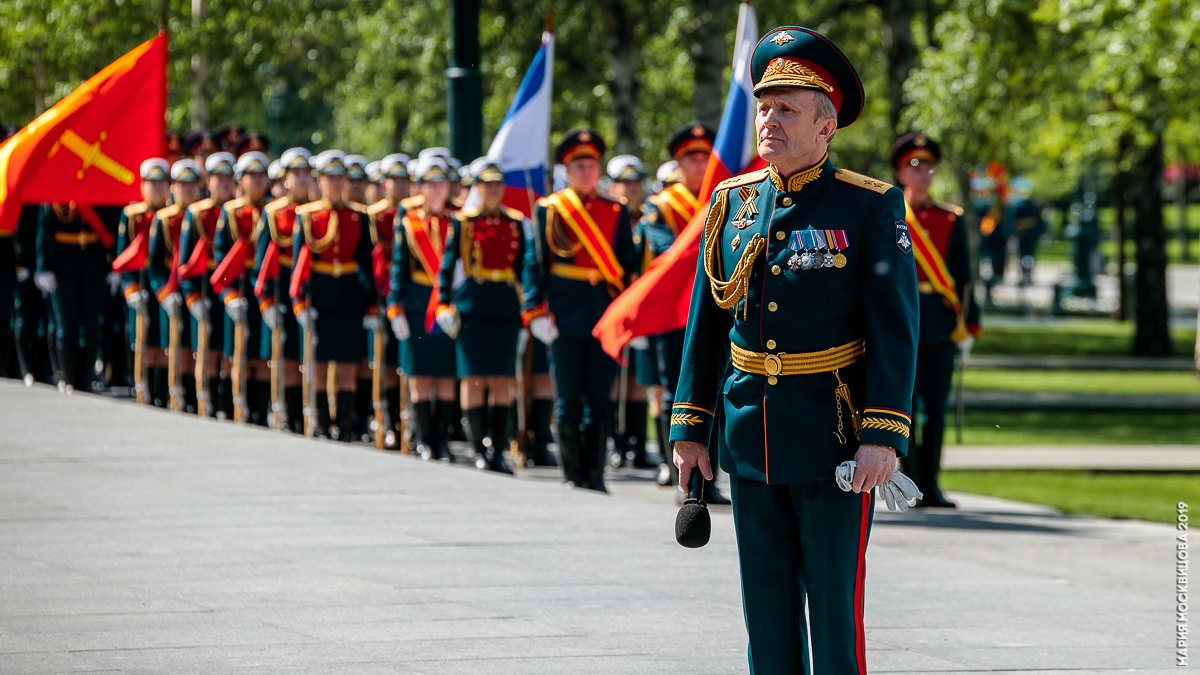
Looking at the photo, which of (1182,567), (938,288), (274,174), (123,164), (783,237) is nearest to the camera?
(783,237)

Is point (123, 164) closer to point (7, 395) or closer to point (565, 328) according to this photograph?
point (7, 395)

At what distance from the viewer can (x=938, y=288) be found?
11.5 metres

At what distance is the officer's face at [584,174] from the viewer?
38.8 ft

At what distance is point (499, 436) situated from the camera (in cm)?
1238

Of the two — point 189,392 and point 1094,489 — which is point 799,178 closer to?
point 1094,489

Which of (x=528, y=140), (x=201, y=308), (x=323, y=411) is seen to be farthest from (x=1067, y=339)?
(x=528, y=140)

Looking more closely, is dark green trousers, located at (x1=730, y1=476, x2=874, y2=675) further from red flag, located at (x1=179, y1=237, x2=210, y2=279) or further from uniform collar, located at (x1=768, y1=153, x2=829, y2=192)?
red flag, located at (x1=179, y1=237, x2=210, y2=279)

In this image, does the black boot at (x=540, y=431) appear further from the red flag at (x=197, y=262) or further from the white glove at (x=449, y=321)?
the red flag at (x=197, y=262)

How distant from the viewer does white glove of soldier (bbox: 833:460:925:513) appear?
498cm

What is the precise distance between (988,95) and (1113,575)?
45.0ft

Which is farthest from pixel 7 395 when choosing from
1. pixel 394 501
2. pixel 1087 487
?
pixel 1087 487

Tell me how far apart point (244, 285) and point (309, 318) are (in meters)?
1.16

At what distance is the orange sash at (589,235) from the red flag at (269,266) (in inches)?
130

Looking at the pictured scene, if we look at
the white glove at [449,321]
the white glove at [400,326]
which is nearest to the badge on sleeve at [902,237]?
the white glove at [449,321]
